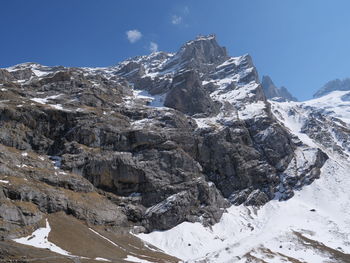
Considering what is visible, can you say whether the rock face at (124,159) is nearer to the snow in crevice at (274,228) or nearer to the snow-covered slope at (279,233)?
the snow in crevice at (274,228)

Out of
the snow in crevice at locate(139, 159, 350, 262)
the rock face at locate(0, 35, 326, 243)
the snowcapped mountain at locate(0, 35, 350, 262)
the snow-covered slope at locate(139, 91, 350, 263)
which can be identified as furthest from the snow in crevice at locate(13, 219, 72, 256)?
the snow-covered slope at locate(139, 91, 350, 263)

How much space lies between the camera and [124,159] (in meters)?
142

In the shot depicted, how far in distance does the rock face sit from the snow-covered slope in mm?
5298

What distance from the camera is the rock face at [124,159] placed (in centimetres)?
12056

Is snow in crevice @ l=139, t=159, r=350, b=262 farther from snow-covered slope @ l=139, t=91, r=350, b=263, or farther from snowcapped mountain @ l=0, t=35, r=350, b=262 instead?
snowcapped mountain @ l=0, t=35, r=350, b=262

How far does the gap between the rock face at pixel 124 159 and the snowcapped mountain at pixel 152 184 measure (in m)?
0.44

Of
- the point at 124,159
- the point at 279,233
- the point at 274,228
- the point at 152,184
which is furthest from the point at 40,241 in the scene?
the point at 274,228

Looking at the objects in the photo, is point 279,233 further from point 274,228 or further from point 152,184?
point 152,184

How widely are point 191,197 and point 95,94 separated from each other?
6734 cm

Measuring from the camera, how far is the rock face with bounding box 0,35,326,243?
121 m

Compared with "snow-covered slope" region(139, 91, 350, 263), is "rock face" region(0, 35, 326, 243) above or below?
above

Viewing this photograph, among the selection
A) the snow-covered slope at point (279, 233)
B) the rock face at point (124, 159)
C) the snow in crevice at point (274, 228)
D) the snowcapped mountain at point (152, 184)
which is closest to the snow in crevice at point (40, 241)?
the snowcapped mountain at point (152, 184)

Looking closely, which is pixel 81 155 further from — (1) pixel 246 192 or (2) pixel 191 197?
(1) pixel 246 192

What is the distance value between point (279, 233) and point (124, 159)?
195 ft
